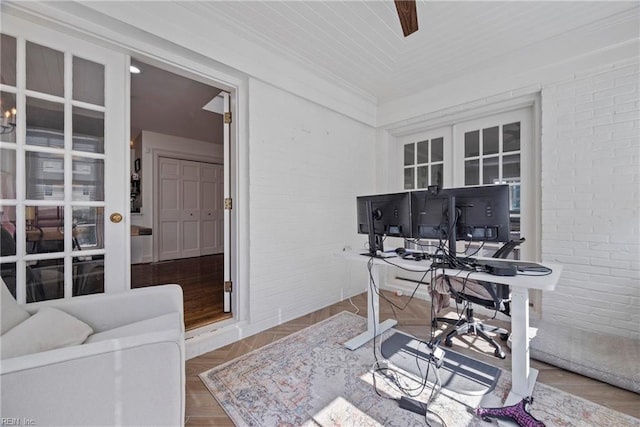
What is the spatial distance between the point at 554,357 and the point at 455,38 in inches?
104

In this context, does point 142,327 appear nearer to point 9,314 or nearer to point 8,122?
point 9,314

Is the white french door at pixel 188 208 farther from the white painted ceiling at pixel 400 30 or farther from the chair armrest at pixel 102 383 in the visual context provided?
the chair armrest at pixel 102 383

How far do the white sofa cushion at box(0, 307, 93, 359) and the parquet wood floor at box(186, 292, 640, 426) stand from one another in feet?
2.34

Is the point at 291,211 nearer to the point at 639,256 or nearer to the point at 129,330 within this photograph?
the point at 129,330

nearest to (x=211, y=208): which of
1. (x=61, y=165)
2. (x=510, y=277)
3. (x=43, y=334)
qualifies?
(x=61, y=165)

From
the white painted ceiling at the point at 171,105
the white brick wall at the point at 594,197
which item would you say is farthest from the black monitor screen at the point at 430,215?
the white painted ceiling at the point at 171,105

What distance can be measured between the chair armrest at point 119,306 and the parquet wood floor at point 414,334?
0.46 m

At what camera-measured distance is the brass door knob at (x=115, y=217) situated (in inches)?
70.3

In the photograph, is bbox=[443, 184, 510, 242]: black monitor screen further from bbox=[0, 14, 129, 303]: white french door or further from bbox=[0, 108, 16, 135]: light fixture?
bbox=[0, 108, 16, 135]: light fixture

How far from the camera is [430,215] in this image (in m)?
1.86

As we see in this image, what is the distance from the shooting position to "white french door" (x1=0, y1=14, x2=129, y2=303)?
4.89ft

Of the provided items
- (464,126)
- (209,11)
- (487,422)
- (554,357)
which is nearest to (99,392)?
(487,422)

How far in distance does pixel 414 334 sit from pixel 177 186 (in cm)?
524

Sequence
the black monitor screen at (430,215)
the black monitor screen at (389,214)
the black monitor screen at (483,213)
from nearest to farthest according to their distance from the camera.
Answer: the black monitor screen at (483,213) < the black monitor screen at (430,215) < the black monitor screen at (389,214)
